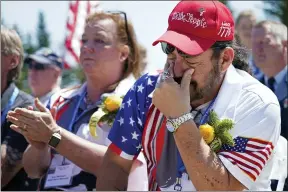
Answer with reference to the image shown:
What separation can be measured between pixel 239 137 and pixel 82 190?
49.6 inches

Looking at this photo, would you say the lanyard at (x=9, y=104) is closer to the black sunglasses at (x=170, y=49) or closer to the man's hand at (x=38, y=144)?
the man's hand at (x=38, y=144)

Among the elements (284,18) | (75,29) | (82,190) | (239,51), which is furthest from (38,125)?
(284,18)

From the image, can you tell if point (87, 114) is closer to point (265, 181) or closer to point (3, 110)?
point (3, 110)

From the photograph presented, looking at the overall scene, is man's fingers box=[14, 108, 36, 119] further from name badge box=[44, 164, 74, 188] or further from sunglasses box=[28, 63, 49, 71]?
sunglasses box=[28, 63, 49, 71]

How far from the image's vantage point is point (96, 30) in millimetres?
4215

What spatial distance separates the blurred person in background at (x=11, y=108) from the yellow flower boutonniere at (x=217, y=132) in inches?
64.3

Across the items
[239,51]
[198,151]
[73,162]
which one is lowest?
[73,162]

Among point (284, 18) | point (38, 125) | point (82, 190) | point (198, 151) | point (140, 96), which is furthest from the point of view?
point (284, 18)

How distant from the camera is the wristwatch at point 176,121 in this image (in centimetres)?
296

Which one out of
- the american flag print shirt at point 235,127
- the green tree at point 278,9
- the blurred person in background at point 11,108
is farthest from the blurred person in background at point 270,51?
the green tree at point 278,9

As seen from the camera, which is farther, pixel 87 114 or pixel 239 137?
pixel 87 114

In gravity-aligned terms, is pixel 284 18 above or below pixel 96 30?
below

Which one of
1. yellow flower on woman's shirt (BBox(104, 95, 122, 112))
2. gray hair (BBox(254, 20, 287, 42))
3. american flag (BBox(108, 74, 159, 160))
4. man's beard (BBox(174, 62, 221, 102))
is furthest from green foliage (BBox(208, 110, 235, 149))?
gray hair (BBox(254, 20, 287, 42))

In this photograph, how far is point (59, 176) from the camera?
4.03 metres
